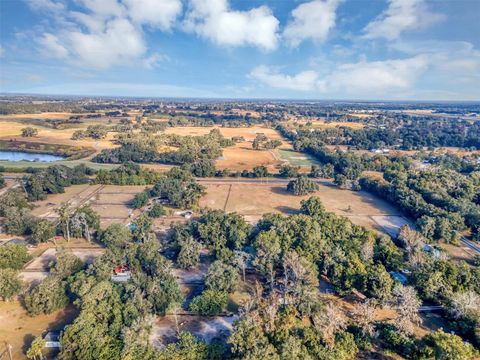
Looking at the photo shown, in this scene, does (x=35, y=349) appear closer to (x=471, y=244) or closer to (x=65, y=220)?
(x=65, y=220)

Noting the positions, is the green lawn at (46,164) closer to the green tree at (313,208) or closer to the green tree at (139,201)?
the green tree at (139,201)

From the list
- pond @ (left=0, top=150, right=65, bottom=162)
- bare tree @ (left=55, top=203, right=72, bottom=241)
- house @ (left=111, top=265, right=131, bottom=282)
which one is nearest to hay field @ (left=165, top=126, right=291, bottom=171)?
bare tree @ (left=55, top=203, right=72, bottom=241)

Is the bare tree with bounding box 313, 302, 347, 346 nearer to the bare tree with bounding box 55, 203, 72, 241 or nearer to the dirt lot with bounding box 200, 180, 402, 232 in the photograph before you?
the dirt lot with bounding box 200, 180, 402, 232

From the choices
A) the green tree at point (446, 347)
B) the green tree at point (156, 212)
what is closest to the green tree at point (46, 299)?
the green tree at point (156, 212)

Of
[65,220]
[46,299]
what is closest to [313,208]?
[46,299]

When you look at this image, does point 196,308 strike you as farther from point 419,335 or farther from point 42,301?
point 419,335

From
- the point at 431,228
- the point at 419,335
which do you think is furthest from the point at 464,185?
the point at 419,335
